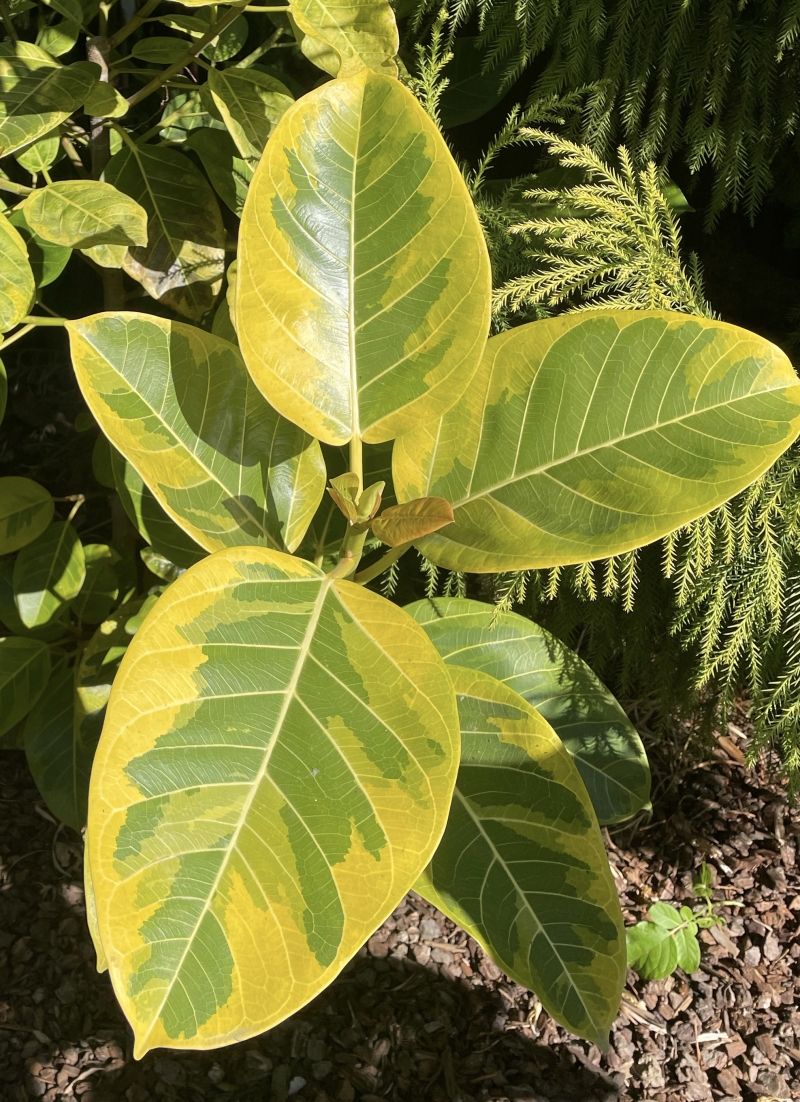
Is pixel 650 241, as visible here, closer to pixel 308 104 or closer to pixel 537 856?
pixel 308 104

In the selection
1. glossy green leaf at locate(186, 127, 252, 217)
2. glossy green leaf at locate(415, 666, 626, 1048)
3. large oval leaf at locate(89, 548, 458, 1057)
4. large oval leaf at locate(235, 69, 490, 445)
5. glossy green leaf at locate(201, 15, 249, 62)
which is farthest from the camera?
glossy green leaf at locate(201, 15, 249, 62)

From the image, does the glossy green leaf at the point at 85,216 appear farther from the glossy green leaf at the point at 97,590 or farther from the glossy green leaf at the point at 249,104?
the glossy green leaf at the point at 97,590

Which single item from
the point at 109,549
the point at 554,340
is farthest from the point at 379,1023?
the point at 554,340

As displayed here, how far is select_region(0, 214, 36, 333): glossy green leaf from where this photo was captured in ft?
3.33

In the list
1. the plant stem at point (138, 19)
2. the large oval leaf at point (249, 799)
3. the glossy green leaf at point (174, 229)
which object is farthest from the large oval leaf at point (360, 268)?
the plant stem at point (138, 19)

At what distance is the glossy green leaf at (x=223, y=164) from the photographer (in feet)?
4.51

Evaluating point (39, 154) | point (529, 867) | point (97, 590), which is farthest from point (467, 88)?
point (529, 867)

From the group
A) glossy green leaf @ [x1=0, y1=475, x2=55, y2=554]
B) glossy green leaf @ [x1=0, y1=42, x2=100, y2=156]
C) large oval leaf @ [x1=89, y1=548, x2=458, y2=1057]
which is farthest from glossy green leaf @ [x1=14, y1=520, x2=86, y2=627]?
large oval leaf @ [x1=89, y1=548, x2=458, y2=1057]

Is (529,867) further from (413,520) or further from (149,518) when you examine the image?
(149,518)

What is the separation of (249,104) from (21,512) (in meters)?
0.80

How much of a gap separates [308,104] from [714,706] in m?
1.33

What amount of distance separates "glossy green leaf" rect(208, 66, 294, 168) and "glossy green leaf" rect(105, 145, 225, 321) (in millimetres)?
181

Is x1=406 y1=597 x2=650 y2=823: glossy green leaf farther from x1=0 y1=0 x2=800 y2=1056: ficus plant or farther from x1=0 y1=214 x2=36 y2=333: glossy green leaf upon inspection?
x1=0 y1=214 x2=36 y2=333: glossy green leaf

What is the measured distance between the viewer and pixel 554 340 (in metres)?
0.93
